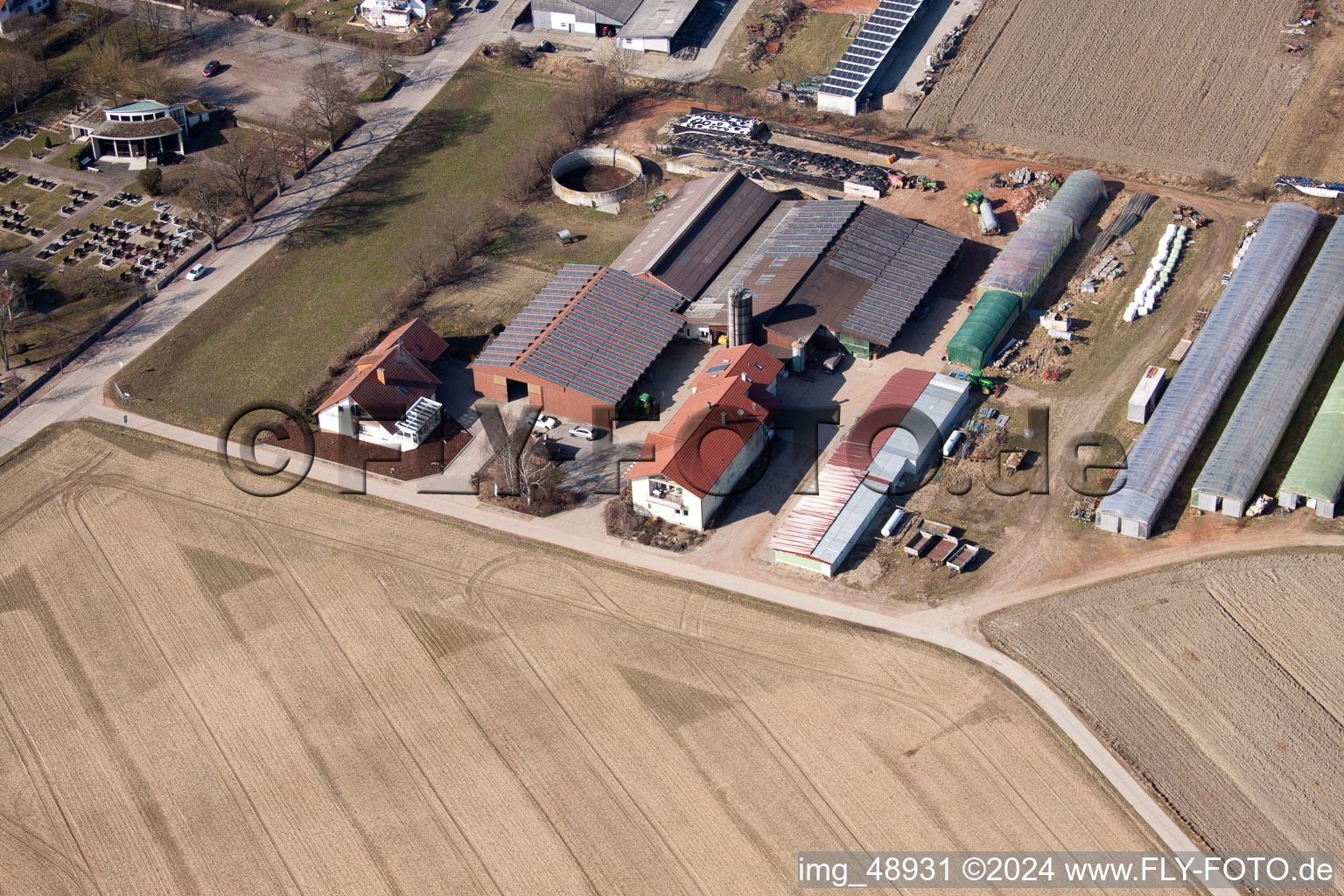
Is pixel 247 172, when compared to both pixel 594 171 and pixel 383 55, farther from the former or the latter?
pixel 594 171

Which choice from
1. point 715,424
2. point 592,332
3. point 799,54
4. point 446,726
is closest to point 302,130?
point 592,332

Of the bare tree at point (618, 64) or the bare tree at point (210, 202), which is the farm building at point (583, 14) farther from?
the bare tree at point (210, 202)

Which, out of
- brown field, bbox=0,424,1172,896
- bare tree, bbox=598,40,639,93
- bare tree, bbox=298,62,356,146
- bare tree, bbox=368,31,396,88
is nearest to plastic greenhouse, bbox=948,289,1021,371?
brown field, bbox=0,424,1172,896

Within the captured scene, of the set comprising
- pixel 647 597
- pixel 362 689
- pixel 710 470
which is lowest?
pixel 362 689

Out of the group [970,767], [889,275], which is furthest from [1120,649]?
[889,275]

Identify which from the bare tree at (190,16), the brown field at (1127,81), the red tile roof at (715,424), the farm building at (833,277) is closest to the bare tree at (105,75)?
the bare tree at (190,16)

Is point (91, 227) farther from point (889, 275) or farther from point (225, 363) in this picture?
point (889, 275)

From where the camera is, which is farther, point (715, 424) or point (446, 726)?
point (715, 424)
